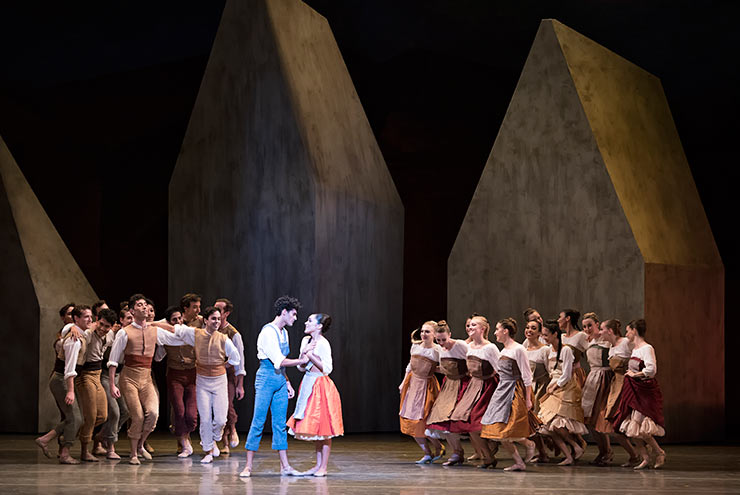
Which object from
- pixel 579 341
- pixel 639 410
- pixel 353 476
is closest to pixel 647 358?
pixel 639 410

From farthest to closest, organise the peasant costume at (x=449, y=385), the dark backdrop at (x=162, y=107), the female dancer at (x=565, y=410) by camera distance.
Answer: the dark backdrop at (x=162, y=107) → the female dancer at (x=565, y=410) → the peasant costume at (x=449, y=385)

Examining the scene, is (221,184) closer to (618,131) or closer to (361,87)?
(618,131)

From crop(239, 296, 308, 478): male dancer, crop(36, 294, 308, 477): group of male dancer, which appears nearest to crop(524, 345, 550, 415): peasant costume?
crop(36, 294, 308, 477): group of male dancer

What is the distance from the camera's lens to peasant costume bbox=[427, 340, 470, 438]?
34.5ft

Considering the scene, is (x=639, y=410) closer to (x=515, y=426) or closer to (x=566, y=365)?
(x=566, y=365)

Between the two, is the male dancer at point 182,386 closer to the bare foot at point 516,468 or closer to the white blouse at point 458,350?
the white blouse at point 458,350

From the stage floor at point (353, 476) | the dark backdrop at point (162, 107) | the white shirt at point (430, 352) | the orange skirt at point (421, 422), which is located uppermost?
the dark backdrop at point (162, 107)

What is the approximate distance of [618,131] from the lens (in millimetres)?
14359

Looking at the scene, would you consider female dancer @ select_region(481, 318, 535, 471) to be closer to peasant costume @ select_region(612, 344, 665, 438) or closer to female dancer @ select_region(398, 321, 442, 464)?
female dancer @ select_region(398, 321, 442, 464)

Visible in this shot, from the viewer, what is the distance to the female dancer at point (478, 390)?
1029 cm

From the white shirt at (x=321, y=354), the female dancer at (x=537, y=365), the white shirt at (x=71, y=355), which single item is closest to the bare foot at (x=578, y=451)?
the female dancer at (x=537, y=365)

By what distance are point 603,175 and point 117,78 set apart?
36.9 ft

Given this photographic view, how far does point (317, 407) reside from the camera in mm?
9461

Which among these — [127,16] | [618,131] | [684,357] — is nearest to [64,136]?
[127,16]
